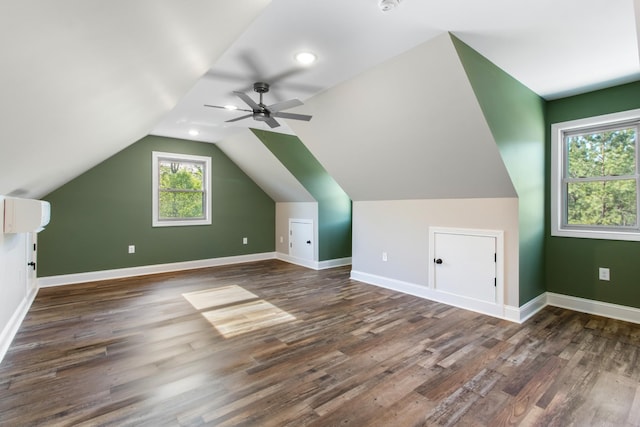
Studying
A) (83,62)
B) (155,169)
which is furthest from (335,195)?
(83,62)

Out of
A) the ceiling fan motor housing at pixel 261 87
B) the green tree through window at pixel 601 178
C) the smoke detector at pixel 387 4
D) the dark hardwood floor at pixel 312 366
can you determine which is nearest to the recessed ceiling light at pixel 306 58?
the ceiling fan motor housing at pixel 261 87

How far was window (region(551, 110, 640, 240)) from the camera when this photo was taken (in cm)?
303

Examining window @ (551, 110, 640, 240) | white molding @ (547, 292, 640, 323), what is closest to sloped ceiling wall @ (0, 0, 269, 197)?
window @ (551, 110, 640, 240)

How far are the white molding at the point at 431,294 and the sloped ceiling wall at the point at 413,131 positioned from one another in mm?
1119

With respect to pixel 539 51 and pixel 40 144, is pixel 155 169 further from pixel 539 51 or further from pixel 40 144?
pixel 539 51

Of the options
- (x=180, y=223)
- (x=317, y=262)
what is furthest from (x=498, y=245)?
(x=180, y=223)

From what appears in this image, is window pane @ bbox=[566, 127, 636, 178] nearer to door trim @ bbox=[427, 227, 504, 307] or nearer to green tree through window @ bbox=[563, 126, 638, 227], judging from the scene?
green tree through window @ bbox=[563, 126, 638, 227]

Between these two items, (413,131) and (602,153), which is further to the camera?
(602,153)

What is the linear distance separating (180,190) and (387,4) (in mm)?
4747

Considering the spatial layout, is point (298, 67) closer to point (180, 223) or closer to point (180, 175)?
point (180, 175)

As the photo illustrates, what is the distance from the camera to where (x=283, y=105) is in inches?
111

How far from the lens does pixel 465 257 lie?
135 inches

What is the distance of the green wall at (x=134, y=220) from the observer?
4.45 meters

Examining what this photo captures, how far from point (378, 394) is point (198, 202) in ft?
15.8
